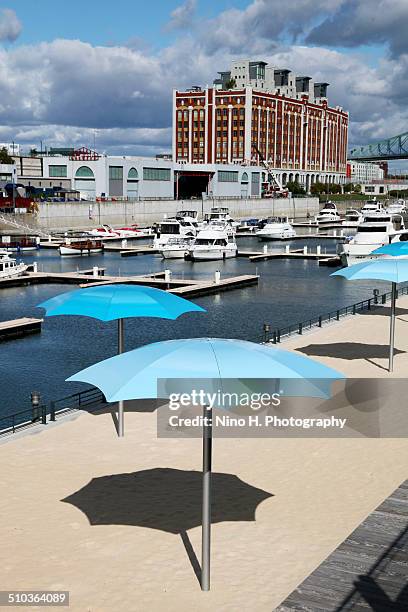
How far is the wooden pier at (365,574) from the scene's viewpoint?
1063cm

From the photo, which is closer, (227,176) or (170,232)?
(170,232)

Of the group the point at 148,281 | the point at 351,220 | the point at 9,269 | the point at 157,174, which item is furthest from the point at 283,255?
the point at 157,174

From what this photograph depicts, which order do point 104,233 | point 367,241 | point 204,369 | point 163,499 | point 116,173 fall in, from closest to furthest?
point 204,369
point 163,499
point 367,241
point 104,233
point 116,173

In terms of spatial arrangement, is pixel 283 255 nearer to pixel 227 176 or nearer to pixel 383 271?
pixel 383 271

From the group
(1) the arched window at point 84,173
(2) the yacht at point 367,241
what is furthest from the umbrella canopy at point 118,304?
(1) the arched window at point 84,173

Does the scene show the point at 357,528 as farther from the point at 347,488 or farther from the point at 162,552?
the point at 162,552

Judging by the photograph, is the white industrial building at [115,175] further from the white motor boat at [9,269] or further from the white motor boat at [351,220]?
the white motor boat at [9,269]

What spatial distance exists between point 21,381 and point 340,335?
13.4m

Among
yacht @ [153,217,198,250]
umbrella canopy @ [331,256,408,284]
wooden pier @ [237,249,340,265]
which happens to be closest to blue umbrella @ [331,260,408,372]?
umbrella canopy @ [331,256,408,284]

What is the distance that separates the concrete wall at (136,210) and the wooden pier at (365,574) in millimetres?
103325

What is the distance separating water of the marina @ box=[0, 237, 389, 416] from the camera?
30766mm

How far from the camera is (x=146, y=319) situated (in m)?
43.2

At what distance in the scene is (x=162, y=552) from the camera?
1247 centimetres

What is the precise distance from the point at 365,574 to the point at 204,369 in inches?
166
